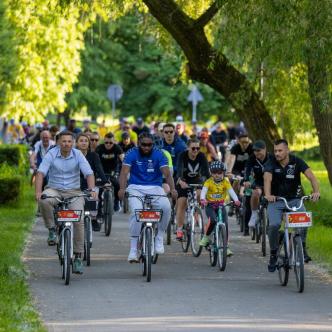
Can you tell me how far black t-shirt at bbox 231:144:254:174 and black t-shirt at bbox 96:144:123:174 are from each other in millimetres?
2075

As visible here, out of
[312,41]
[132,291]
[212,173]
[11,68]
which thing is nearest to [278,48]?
[312,41]

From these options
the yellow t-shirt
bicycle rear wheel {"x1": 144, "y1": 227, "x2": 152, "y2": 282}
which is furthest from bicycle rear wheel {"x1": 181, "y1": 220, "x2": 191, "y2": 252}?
bicycle rear wheel {"x1": 144, "y1": 227, "x2": 152, "y2": 282}

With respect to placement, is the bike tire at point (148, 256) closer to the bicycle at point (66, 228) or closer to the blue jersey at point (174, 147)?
the bicycle at point (66, 228)

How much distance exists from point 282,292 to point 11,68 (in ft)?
85.6

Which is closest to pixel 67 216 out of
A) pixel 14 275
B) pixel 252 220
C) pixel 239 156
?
pixel 14 275

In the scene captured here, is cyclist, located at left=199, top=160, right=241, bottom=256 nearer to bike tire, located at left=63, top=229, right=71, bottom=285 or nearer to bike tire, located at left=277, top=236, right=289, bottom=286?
bike tire, located at left=277, top=236, right=289, bottom=286

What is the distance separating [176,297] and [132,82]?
54.7m

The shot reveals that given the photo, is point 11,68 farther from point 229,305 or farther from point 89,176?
point 229,305

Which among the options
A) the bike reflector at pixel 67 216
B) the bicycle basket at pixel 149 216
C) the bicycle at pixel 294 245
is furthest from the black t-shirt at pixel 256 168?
the bike reflector at pixel 67 216

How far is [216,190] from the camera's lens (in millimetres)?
16781

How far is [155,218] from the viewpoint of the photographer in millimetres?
14961

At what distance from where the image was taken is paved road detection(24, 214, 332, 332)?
11320 mm

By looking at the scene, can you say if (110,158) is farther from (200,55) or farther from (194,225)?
(194,225)

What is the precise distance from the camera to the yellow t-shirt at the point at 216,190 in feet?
54.8
